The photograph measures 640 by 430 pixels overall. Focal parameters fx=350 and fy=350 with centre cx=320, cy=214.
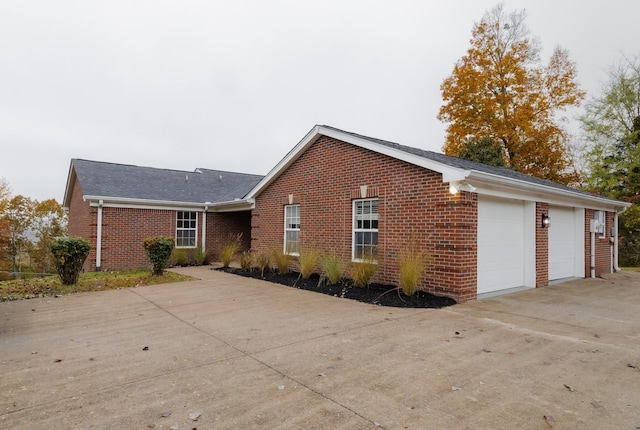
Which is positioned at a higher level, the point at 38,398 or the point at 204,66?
the point at 204,66

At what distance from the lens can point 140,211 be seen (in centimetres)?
1443

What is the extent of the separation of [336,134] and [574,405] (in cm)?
817

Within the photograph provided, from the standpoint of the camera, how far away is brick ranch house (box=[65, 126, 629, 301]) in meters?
7.26

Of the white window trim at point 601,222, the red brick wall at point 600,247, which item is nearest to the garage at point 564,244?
the red brick wall at point 600,247

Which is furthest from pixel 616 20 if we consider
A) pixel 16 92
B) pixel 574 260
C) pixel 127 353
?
pixel 16 92

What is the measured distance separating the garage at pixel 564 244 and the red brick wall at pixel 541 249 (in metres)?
0.81

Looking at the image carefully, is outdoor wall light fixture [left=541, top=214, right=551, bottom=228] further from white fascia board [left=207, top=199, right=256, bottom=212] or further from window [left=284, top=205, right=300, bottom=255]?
white fascia board [left=207, top=199, right=256, bottom=212]

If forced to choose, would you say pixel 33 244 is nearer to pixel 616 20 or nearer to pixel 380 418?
pixel 380 418

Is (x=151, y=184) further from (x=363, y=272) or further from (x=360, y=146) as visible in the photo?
(x=363, y=272)

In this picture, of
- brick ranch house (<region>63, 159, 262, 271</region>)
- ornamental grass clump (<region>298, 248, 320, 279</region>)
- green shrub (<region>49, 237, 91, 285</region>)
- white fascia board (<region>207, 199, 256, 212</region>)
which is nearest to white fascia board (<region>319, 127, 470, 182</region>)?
ornamental grass clump (<region>298, 248, 320, 279</region>)

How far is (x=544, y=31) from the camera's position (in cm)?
1941

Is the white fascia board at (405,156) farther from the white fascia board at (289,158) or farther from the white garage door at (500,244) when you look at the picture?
the white garage door at (500,244)

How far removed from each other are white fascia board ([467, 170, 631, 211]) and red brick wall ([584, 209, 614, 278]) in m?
0.60

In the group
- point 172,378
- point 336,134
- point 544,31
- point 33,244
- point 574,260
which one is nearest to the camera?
point 172,378
